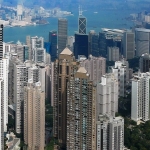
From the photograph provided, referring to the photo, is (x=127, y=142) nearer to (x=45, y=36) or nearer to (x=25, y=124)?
(x=25, y=124)

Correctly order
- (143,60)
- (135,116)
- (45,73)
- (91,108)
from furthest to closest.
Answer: (143,60), (45,73), (135,116), (91,108)

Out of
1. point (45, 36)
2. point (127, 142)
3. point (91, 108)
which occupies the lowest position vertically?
point (127, 142)

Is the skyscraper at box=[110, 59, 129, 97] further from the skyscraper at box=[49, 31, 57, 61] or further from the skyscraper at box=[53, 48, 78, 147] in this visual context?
the skyscraper at box=[49, 31, 57, 61]

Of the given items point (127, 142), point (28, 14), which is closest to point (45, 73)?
point (127, 142)

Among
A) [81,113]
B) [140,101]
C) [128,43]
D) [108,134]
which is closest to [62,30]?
[128,43]

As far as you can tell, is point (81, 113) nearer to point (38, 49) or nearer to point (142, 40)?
point (38, 49)

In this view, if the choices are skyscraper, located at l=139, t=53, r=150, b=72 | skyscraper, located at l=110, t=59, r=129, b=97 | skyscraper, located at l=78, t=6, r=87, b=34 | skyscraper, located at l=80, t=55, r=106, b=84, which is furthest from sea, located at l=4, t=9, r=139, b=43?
skyscraper, located at l=110, t=59, r=129, b=97

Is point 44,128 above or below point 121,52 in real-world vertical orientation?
below
